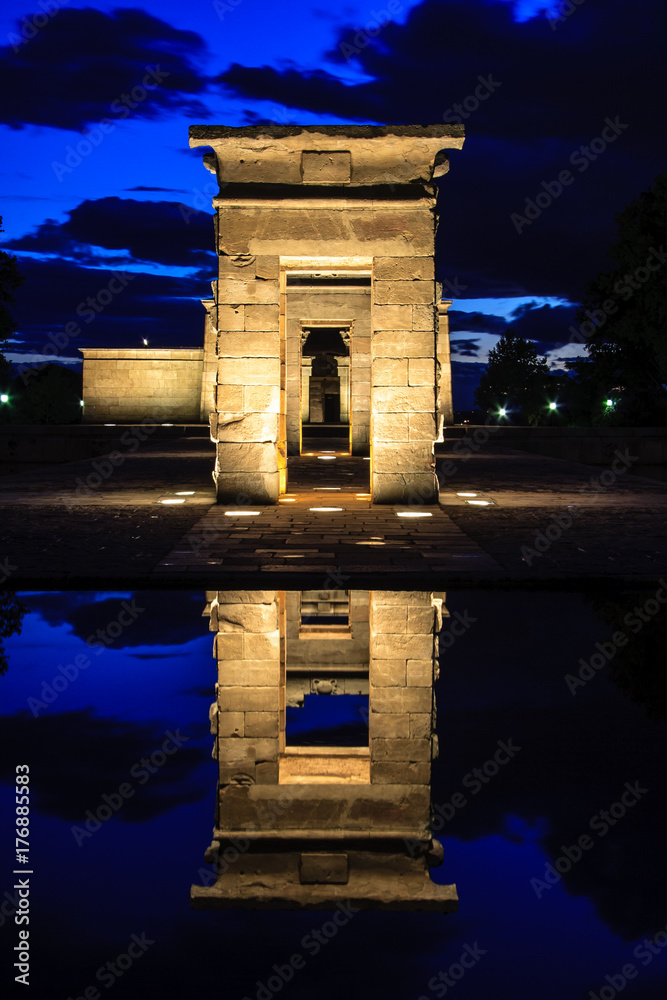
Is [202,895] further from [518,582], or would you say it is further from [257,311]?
[257,311]

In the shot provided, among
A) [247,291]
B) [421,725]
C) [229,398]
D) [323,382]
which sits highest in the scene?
[323,382]

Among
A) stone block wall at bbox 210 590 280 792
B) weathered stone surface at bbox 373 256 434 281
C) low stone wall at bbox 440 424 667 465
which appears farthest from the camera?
low stone wall at bbox 440 424 667 465

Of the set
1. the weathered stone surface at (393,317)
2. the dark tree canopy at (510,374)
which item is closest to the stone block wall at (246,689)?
the weathered stone surface at (393,317)

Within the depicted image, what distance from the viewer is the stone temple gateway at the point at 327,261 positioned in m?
11.2

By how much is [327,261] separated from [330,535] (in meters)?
4.39

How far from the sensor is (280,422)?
1192 cm

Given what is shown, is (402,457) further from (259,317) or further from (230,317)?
(230,317)

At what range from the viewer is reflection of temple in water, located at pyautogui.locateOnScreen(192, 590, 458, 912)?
8.92 feet

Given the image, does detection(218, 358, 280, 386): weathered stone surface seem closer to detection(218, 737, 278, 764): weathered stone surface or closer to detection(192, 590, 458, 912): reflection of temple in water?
detection(192, 590, 458, 912): reflection of temple in water

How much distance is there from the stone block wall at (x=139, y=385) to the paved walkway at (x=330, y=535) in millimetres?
22718

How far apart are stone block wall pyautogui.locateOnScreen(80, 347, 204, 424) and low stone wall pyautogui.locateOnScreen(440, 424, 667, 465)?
44.4ft

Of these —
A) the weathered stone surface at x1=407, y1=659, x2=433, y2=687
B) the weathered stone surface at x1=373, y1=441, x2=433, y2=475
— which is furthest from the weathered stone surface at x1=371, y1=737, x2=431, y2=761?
the weathered stone surface at x1=373, y1=441, x2=433, y2=475

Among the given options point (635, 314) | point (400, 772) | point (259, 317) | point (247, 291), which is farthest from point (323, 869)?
point (635, 314)

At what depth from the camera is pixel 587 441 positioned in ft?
81.4
